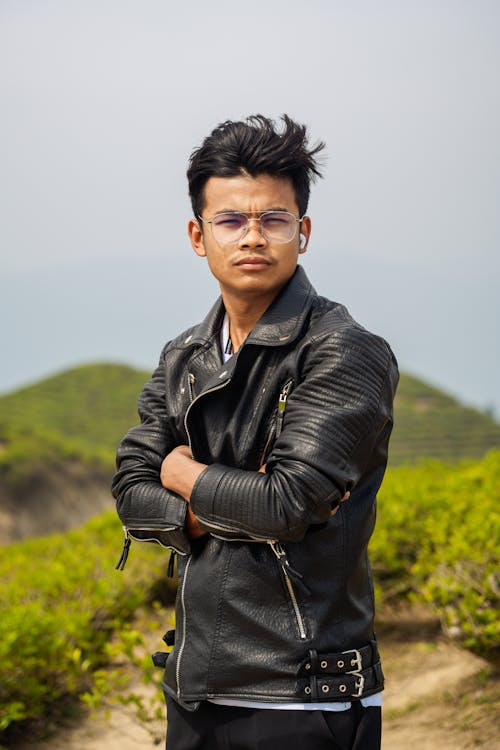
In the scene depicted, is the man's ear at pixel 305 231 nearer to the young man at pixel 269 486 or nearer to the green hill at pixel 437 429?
the young man at pixel 269 486

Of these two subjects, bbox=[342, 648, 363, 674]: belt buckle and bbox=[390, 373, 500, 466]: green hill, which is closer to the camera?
bbox=[342, 648, 363, 674]: belt buckle

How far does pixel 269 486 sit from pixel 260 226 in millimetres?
719

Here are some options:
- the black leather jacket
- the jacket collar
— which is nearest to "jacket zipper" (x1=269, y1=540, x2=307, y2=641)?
the black leather jacket

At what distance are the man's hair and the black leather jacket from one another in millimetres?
305

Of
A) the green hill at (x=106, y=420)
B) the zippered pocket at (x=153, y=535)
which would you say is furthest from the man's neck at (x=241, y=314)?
the green hill at (x=106, y=420)

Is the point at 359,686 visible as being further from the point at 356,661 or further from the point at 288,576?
the point at 288,576

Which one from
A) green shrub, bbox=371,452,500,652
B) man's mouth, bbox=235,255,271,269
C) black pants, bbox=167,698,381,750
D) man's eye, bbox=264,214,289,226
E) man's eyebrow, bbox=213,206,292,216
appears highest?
man's eyebrow, bbox=213,206,292,216

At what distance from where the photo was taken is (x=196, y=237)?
2.74 meters

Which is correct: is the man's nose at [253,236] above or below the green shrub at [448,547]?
above

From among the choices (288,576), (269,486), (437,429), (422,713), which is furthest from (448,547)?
(437,429)

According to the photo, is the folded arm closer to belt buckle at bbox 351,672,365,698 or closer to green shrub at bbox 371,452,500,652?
belt buckle at bbox 351,672,365,698

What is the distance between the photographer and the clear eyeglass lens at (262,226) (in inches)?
99.6

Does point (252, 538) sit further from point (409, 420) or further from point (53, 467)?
point (409, 420)

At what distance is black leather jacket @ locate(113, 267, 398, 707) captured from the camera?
231 cm
